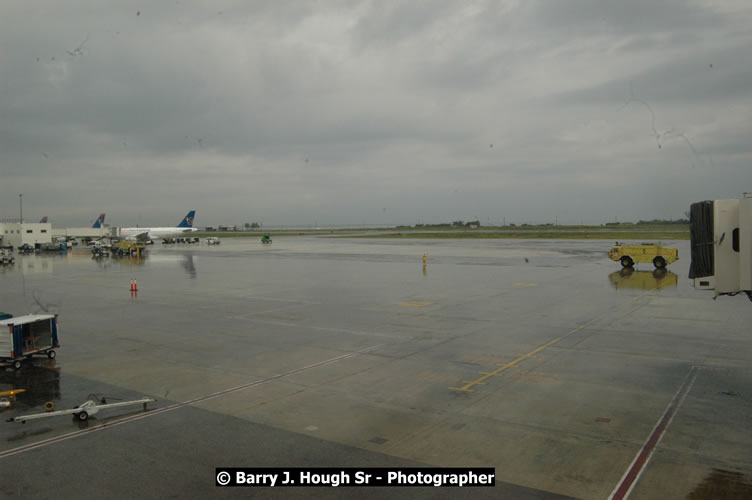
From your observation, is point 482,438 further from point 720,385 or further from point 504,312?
point 504,312

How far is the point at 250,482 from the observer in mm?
8570

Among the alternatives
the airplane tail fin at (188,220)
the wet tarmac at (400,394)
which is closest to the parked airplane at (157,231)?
the airplane tail fin at (188,220)

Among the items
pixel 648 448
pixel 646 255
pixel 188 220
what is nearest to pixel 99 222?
pixel 188 220

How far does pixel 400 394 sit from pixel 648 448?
18.2 ft

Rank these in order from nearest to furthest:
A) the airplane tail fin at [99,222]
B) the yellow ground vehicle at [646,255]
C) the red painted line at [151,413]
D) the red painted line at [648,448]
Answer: the red painted line at [648,448]
the red painted line at [151,413]
the yellow ground vehicle at [646,255]
the airplane tail fin at [99,222]

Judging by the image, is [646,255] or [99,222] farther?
[99,222]

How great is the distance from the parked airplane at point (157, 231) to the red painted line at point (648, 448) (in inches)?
3874

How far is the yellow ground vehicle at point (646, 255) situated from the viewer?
42969 mm

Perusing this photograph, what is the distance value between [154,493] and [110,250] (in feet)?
276

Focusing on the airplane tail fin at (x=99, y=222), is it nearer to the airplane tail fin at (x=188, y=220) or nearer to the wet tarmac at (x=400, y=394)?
the airplane tail fin at (x=188, y=220)

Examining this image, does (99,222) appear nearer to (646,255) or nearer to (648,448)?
(646,255)

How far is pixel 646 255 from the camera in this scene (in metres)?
43.8

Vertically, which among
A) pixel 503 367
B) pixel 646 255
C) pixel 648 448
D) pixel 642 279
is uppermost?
pixel 646 255

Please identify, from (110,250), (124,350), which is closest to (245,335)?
(124,350)
